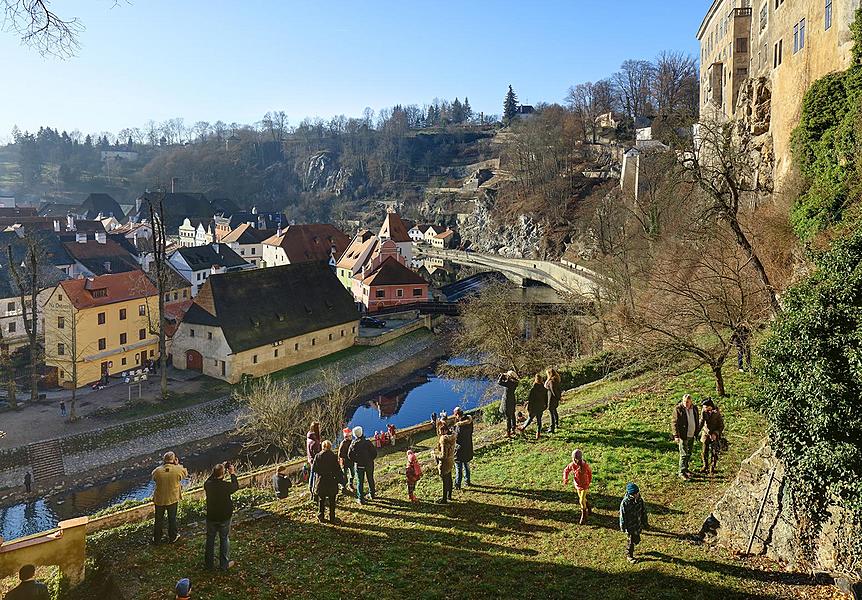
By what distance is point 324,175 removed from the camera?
12600cm

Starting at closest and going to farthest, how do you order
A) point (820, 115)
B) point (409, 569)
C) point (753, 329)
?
point (409, 569), point (753, 329), point (820, 115)

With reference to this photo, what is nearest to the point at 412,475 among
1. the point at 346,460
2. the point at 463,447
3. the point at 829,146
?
the point at 463,447

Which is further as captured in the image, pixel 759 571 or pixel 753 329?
pixel 753 329

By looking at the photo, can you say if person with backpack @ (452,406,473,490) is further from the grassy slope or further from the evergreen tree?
the evergreen tree

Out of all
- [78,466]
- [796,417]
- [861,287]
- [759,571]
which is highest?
[861,287]

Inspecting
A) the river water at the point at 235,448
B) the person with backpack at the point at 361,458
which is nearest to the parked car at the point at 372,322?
the river water at the point at 235,448

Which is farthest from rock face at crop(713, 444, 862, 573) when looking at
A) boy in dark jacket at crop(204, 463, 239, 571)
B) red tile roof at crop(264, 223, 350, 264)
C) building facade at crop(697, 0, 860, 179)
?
red tile roof at crop(264, 223, 350, 264)

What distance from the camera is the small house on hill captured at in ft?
110

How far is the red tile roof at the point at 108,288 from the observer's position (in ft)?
106

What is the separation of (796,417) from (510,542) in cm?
418

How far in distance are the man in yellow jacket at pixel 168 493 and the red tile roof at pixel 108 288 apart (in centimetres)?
2588

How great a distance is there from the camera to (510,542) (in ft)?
30.5

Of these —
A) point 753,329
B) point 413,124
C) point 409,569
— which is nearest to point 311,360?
point 753,329

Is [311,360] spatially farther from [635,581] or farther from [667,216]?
[635,581]
